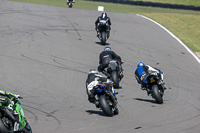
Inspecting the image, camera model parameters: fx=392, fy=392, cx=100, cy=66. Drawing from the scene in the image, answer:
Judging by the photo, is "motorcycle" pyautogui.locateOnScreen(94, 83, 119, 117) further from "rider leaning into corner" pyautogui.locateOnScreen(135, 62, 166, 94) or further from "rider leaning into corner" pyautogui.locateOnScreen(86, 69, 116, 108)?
"rider leaning into corner" pyautogui.locateOnScreen(135, 62, 166, 94)

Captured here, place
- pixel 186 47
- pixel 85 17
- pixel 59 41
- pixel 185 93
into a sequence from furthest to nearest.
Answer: pixel 85 17
pixel 186 47
pixel 59 41
pixel 185 93

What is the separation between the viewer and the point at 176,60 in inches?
725

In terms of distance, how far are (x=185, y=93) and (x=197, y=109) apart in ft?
6.62

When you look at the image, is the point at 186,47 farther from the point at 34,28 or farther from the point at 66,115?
the point at 66,115

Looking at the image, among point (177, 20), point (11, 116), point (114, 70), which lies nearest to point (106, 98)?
point (11, 116)

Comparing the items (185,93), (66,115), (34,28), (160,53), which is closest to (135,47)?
(160,53)

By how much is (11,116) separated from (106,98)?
10.9ft

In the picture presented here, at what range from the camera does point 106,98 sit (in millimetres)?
9305

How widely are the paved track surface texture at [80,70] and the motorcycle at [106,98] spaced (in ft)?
0.78

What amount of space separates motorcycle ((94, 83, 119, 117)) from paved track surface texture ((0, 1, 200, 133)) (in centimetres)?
24

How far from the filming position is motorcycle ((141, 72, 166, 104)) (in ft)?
36.5

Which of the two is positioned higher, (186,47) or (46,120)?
(46,120)

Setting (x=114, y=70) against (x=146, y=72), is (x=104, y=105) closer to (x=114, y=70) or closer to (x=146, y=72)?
→ (x=146, y=72)

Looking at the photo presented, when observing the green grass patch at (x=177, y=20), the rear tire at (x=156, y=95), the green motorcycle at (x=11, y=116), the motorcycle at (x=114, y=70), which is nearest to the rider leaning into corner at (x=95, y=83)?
the rear tire at (x=156, y=95)
